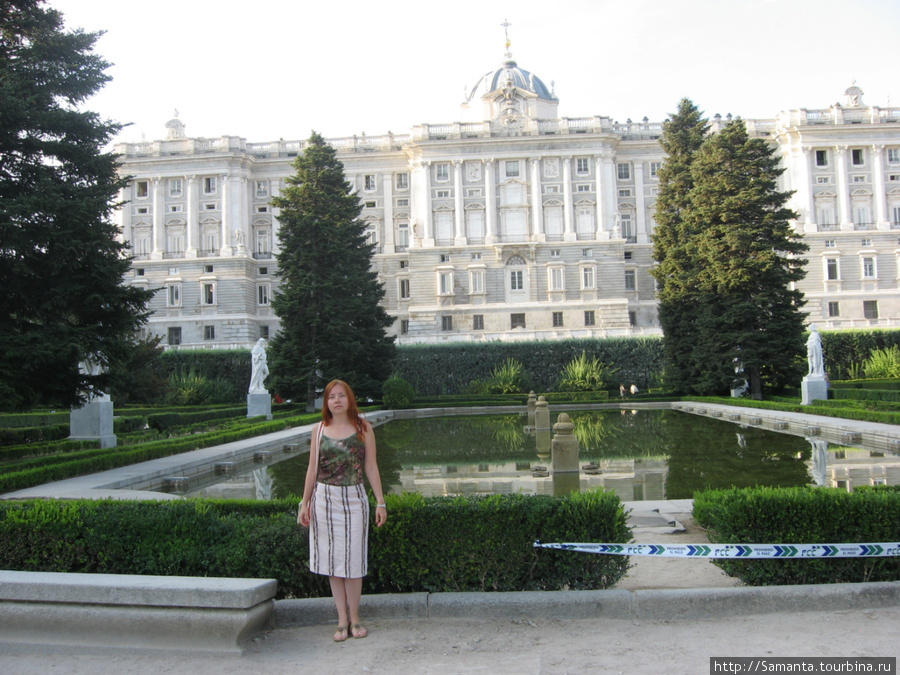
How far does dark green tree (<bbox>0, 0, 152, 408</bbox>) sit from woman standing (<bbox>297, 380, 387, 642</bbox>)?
9455 mm

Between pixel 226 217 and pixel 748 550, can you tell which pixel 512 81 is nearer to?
pixel 226 217

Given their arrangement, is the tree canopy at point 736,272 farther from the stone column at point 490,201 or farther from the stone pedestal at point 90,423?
the stone column at point 490,201

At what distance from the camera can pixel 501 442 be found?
17656mm

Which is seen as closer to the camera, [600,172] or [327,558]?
[327,558]

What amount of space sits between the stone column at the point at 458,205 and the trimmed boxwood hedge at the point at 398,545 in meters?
54.7

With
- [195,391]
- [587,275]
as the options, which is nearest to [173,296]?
[195,391]

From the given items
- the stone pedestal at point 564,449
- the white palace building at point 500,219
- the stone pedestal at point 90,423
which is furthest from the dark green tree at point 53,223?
the white palace building at point 500,219

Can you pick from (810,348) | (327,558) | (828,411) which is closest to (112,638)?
(327,558)

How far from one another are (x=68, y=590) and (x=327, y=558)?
1.70 m

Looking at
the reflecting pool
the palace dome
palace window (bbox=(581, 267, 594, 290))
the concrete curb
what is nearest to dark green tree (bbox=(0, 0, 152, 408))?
the reflecting pool

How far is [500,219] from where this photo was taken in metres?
59.9

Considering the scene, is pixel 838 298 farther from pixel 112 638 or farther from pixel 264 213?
pixel 112 638

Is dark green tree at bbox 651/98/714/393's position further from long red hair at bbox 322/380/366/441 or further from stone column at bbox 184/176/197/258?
stone column at bbox 184/176/197/258

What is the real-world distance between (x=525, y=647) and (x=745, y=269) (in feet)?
85.5
